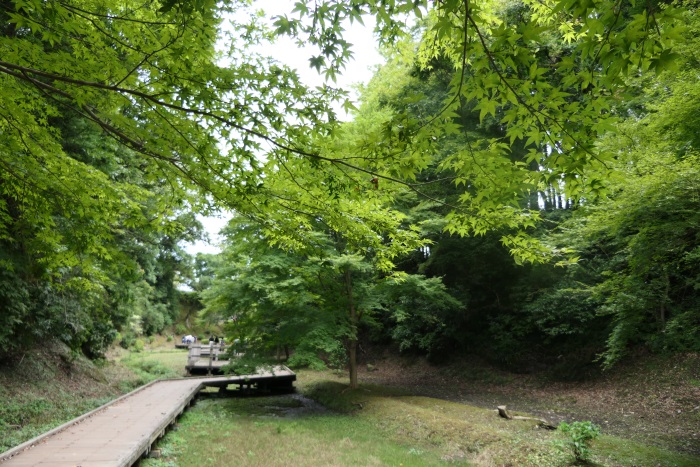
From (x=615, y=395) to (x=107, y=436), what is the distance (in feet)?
40.1

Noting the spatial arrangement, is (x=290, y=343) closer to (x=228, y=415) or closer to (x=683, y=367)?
(x=228, y=415)

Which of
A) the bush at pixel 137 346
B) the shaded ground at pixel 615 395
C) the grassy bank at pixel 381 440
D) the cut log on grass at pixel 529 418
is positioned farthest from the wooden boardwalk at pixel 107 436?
the bush at pixel 137 346

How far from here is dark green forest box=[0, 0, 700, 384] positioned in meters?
2.40

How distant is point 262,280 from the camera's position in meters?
10.6

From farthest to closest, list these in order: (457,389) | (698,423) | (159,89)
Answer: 1. (457,389)
2. (698,423)
3. (159,89)

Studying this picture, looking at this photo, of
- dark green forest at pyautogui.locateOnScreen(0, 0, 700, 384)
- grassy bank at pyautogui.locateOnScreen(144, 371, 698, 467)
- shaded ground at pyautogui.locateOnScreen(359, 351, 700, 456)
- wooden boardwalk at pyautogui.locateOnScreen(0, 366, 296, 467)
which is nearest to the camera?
dark green forest at pyautogui.locateOnScreen(0, 0, 700, 384)

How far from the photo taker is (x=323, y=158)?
292cm

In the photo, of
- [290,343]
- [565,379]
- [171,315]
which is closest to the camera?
[290,343]

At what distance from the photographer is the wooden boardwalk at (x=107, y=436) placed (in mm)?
5254

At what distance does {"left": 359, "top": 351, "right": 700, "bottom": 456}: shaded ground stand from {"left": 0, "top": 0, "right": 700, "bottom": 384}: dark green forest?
40.8 inches

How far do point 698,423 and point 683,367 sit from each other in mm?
2898

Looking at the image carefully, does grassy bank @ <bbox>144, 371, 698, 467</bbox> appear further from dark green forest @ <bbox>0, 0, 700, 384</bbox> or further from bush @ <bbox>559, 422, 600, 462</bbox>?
dark green forest @ <bbox>0, 0, 700, 384</bbox>

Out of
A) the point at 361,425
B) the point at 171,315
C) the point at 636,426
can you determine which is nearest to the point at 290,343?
the point at 361,425

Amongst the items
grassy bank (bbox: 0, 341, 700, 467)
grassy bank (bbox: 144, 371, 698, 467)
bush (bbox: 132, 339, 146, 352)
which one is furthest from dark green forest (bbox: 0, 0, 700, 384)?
bush (bbox: 132, 339, 146, 352)
